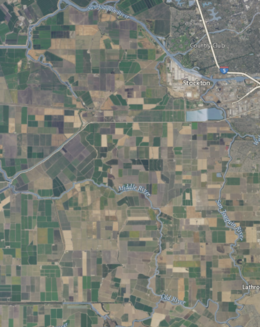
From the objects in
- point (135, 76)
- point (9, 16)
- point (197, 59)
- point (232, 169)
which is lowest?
point (232, 169)

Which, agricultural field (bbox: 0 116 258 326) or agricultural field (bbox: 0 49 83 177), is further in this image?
agricultural field (bbox: 0 49 83 177)

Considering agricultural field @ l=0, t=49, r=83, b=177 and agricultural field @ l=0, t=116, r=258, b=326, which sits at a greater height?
agricultural field @ l=0, t=49, r=83, b=177

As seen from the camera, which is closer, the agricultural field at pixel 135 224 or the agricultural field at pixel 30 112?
the agricultural field at pixel 135 224

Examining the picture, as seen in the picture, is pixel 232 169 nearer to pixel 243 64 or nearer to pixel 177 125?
pixel 177 125

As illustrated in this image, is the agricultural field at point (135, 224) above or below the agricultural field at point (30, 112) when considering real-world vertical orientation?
below

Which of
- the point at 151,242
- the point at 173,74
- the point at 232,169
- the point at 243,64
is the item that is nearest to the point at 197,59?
the point at 173,74

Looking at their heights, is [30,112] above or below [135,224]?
above

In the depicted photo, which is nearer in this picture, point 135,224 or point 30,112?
point 135,224

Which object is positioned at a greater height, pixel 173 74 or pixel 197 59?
pixel 197 59

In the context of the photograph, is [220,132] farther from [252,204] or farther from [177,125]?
[252,204]
